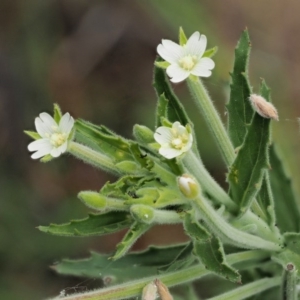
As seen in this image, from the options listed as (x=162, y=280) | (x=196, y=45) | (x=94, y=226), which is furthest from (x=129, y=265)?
(x=196, y=45)

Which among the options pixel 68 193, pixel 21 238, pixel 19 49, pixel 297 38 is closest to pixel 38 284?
pixel 21 238

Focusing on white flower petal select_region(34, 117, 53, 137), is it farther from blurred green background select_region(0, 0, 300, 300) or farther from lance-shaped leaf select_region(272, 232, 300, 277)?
blurred green background select_region(0, 0, 300, 300)

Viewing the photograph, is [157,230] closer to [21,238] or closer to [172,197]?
[21,238]

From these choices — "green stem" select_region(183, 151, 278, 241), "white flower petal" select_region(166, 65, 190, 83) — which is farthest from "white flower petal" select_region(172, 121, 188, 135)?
"white flower petal" select_region(166, 65, 190, 83)

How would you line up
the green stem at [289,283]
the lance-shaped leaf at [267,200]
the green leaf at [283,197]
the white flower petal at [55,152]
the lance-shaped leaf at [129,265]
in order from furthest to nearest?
the green leaf at [283,197]
the lance-shaped leaf at [129,265]
the lance-shaped leaf at [267,200]
the green stem at [289,283]
the white flower petal at [55,152]

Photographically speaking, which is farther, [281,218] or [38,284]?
[38,284]

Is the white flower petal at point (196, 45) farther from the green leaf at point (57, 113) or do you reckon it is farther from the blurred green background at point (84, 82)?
the blurred green background at point (84, 82)

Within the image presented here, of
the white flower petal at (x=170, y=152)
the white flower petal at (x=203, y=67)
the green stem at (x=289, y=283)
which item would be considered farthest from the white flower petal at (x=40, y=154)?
the green stem at (x=289, y=283)
